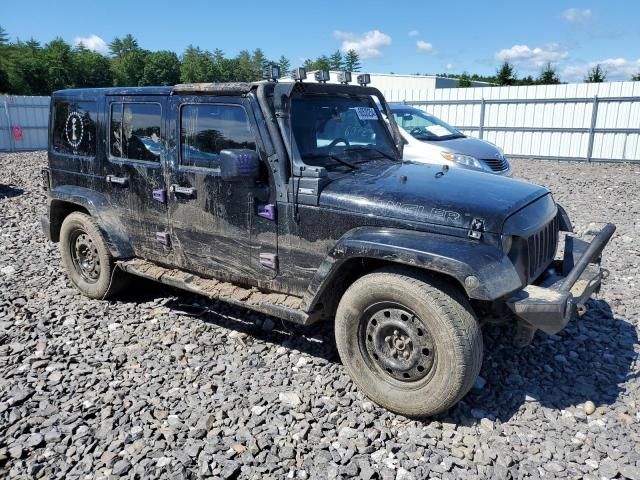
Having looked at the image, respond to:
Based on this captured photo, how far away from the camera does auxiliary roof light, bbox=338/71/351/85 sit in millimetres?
4398

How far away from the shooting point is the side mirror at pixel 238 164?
349 centimetres

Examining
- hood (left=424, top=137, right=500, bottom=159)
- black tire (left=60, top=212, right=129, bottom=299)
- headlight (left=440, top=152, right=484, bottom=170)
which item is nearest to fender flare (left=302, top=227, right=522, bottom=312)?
black tire (left=60, top=212, right=129, bottom=299)

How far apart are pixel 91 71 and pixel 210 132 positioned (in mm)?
81542

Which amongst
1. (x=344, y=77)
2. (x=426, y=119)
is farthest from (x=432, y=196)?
(x=426, y=119)

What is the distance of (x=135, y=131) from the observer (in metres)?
4.67

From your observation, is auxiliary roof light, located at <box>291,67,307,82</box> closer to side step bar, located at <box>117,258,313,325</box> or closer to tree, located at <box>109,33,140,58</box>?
side step bar, located at <box>117,258,313,325</box>

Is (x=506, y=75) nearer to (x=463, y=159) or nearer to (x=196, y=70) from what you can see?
(x=463, y=159)

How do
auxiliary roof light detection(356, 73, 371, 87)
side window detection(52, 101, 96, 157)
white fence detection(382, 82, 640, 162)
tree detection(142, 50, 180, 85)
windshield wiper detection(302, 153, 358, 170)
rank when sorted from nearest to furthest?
windshield wiper detection(302, 153, 358, 170), auxiliary roof light detection(356, 73, 371, 87), side window detection(52, 101, 96, 157), white fence detection(382, 82, 640, 162), tree detection(142, 50, 180, 85)

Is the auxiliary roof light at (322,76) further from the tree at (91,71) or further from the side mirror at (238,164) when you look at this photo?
the tree at (91,71)

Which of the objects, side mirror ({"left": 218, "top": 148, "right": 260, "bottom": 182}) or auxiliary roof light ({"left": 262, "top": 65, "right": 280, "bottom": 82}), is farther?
auxiliary roof light ({"left": 262, "top": 65, "right": 280, "bottom": 82})

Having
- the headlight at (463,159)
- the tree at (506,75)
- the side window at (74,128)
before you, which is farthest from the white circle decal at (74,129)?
the tree at (506,75)

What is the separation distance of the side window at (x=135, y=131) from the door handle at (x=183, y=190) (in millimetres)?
335

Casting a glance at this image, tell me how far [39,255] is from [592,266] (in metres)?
6.53

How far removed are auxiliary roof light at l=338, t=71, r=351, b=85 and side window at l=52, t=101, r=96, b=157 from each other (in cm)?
242
